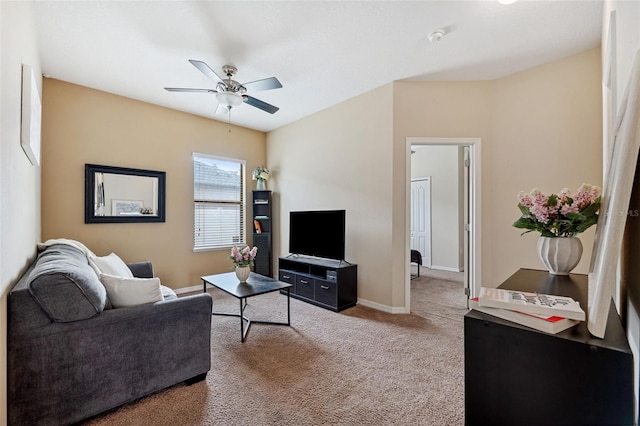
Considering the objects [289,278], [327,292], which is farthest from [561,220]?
[289,278]

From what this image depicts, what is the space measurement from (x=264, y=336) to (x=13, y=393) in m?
1.75

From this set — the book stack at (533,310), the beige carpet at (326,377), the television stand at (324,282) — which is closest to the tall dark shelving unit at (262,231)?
the television stand at (324,282)

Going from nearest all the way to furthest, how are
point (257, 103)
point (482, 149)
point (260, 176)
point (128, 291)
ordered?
point (128, 291), point (257, 103), point (482, 149), point (260, 176)

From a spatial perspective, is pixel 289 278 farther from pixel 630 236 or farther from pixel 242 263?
pixel 630 236

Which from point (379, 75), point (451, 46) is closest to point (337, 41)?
point (379, 75)

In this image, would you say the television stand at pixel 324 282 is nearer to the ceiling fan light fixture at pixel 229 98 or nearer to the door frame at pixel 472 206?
the door frame at pixel 472 206

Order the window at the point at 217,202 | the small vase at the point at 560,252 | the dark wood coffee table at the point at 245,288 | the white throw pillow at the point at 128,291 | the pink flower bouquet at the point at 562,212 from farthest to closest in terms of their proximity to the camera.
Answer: the window at the point at 217,202, the dark wood coffee table at the point at 245,288, the white throw pillow at the point at 128,291, the small vase at the point at 560,252, the pink flower bouquet at the point at 562,212

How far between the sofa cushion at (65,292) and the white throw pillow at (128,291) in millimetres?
137

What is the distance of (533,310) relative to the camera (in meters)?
0.88

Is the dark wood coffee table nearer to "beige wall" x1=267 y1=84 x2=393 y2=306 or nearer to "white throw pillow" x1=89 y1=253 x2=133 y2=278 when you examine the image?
"white throw pillow" x1=89 y1=253 x2=133 y2=278

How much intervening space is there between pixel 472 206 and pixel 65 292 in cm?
376

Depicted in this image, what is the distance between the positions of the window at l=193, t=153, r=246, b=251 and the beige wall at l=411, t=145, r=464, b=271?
4.14 meters

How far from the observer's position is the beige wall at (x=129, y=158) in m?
Answer: 3.39

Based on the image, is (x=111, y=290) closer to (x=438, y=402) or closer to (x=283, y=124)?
(x=438, y=402)
